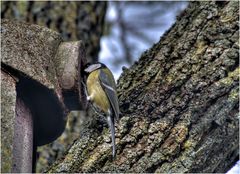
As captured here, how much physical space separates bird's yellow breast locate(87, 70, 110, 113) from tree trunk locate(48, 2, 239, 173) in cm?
53

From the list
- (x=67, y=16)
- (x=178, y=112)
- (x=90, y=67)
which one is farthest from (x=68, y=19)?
(x=178, y=112)

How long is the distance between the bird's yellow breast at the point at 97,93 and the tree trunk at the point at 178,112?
53 cm

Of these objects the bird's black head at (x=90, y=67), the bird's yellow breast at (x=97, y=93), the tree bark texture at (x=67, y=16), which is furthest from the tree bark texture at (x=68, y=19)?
the bird's black head at (x=90, y=67)

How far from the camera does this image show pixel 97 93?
9.52 feet

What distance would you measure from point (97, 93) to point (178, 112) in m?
0.98

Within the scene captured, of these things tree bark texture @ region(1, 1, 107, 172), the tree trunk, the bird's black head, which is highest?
tree bark texture @ region(1, 1, 107, 172)

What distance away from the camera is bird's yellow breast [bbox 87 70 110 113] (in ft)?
8.99

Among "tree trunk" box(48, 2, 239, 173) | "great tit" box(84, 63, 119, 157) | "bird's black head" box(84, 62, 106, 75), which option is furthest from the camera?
"great tit" box(84, 63, 119, 157)

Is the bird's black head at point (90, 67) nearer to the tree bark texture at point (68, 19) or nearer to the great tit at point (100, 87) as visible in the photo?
the great tit at point (100, 87)

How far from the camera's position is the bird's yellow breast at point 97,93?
8.99 ft

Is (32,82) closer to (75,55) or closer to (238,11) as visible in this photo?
(75,55)

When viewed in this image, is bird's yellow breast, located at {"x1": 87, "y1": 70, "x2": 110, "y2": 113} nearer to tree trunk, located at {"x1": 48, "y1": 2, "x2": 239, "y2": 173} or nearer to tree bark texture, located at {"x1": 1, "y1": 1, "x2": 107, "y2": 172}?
tree bark texture, located at {"x1": 1, "y1": 1, "x2": 107, "y2": 172}

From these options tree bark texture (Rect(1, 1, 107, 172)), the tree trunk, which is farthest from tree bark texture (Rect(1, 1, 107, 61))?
the tree trunk

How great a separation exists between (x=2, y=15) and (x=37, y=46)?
1.24 m
